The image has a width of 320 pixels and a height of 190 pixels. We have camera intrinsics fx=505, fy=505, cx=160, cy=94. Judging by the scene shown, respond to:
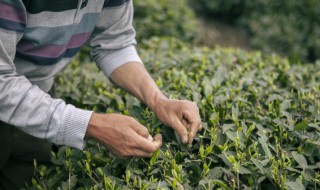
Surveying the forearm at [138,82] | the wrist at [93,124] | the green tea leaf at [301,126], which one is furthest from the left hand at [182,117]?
the green tea leaf at [301,126]

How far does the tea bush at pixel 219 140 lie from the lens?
1976 mm

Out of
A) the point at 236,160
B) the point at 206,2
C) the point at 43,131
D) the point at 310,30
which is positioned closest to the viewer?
the point at 43,131

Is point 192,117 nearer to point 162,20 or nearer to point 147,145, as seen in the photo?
point 147,145

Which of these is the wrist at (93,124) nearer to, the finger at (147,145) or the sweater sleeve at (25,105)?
the sweater sleeve at (25,105)

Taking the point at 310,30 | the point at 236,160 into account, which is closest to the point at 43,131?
the point at 236,160

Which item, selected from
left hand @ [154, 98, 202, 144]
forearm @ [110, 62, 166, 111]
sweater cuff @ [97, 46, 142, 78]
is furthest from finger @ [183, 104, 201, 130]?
sweater cuff @ [97, 46, 142, 78]

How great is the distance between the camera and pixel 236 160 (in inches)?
80.9

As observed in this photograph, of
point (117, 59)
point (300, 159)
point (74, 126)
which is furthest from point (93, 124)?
point (300, 159)

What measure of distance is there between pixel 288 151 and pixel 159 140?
1.94ft

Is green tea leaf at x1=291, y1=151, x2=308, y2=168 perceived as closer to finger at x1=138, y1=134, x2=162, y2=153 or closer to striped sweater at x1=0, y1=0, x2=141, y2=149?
finger at x1=138, y1=134, x2=162, y2=153

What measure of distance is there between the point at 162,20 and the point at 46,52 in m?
3.36

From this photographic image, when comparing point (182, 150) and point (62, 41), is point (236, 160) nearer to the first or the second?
point (182, 150)

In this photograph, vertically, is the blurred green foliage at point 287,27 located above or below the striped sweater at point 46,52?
below

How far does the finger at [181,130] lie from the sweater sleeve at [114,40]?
540mm
